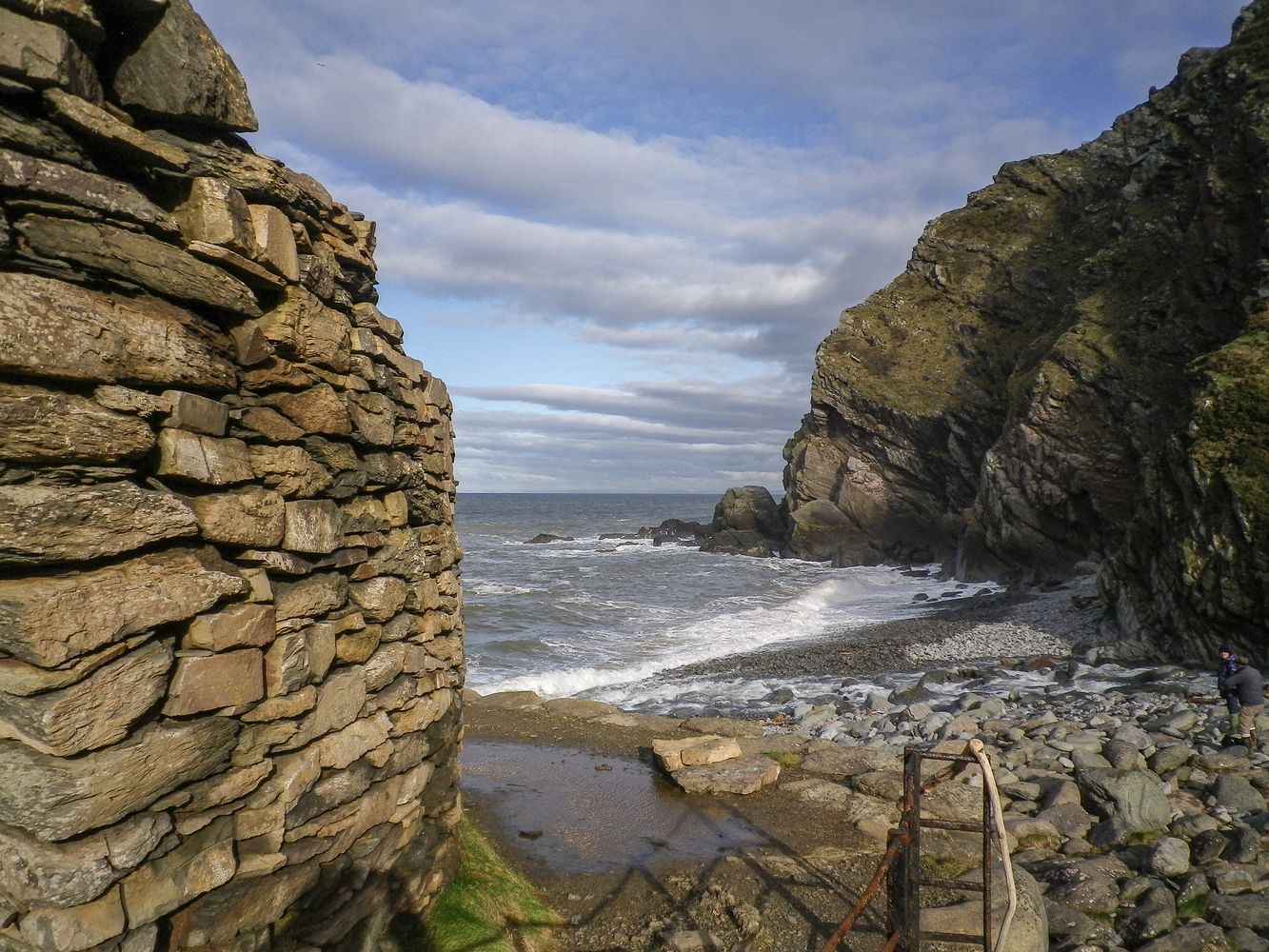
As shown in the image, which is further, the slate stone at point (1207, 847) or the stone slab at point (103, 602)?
the slate stone at point (1207, 847)

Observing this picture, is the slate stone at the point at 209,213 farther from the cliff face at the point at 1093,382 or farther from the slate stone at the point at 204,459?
the cliff face at the point at 1093,382

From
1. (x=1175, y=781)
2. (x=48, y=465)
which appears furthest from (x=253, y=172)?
(x=1175, y=781)

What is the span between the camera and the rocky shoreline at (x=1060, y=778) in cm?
684

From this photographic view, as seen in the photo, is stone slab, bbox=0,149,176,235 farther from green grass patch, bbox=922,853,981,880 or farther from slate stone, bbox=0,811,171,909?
green grass patch, bbox=922,853,981,880

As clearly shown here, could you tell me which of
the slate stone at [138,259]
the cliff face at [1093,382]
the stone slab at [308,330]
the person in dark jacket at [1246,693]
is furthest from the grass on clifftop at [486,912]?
the cliff face at [1093,382]

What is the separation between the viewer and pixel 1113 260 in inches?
1483

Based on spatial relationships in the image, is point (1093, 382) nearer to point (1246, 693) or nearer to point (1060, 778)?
point (1246, 693)

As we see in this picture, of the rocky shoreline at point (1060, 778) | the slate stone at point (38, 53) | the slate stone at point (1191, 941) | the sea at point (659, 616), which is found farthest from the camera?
the sea at point (659, 616)

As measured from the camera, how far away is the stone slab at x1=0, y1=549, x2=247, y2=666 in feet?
9.56

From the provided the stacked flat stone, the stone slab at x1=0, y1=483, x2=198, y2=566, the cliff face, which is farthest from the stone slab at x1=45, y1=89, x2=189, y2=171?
the cliff face

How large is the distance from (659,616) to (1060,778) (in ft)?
70.6

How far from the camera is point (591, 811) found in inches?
382

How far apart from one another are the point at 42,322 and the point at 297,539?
1.71 meters

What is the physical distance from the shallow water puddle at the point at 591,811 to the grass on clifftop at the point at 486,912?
102cm
